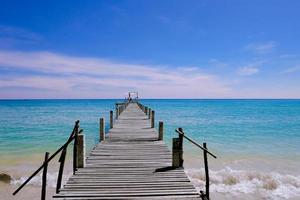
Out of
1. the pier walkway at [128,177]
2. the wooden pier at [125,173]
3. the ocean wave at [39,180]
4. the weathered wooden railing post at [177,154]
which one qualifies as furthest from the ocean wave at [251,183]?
the ocean wave at [39,180]

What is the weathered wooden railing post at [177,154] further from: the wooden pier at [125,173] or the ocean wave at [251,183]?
the ocean wave at [251,183]

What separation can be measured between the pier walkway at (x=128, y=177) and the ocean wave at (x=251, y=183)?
3.48 metres

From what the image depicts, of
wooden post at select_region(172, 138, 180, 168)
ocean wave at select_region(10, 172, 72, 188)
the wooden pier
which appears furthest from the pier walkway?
ocean wave at select_region(10, 172, 72, 188)

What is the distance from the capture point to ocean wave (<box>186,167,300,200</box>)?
1204 centimetres

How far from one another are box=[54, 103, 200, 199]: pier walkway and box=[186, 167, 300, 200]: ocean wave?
3484 millimetres

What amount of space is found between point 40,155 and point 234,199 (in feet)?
47.0

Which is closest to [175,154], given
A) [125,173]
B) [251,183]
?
[125,173]

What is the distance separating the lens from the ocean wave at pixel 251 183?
12040 millimetres

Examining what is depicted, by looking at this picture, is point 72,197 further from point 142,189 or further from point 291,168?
point 291,168

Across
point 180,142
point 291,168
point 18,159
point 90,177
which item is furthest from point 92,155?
point 291,168

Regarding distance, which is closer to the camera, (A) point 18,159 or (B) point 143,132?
(B) point 143,132

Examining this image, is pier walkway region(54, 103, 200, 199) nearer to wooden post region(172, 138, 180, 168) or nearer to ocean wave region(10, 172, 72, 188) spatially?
wooden post region(172, 138, 180, 168)

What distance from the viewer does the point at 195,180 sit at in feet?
45.0

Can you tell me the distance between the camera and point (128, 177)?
7621 mm
